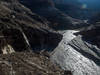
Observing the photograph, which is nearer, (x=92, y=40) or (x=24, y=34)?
(x=24, y=34)

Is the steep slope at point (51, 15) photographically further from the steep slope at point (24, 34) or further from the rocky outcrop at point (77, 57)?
the rocky outcrop at point (77, 57)

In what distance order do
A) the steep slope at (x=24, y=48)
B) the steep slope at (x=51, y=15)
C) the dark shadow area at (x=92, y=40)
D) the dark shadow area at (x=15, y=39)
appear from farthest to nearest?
the steep slope at (x=51, y=15), the dark shadow area at (x=92, y=40), the dark shadow area at (x=15, y=39), the steep slope at (x=24, y=48)

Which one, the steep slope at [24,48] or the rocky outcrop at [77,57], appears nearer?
the steep slope at [24,48]

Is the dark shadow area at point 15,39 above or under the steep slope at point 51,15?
under

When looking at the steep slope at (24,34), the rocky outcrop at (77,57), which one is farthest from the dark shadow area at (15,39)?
the rocky outcrop at (77,57)

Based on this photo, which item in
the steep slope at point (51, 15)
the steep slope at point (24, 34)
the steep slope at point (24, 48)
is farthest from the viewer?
the steep slope at point (51, 15)

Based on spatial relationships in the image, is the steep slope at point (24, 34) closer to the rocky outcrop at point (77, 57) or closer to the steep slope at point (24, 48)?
the steep slope at point (24, 48)

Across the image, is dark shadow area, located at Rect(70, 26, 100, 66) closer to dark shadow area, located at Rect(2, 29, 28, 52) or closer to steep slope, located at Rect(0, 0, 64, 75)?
steep slope, located at Rect(0, 0, 64, 75)

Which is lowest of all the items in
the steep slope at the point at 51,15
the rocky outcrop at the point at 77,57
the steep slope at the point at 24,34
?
the rocky outcrop at the point at 77,57

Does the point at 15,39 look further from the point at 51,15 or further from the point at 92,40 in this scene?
the point at 51,15

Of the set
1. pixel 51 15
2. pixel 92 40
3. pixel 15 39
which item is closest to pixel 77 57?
pixel 15 39
